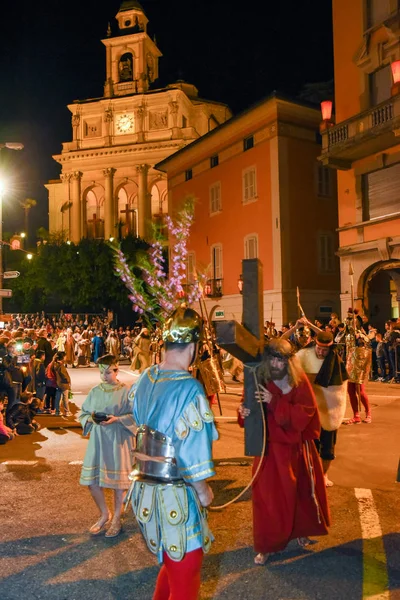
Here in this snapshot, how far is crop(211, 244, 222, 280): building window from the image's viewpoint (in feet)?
104

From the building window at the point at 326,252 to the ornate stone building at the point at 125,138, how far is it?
23.9 metres

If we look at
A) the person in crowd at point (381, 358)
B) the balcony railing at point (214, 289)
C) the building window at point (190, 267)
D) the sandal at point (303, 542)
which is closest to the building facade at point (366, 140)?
the person in crowd at point (381, 358)

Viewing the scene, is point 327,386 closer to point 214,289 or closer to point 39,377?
point 39,377

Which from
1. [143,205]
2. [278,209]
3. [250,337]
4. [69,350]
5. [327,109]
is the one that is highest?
[143,205]

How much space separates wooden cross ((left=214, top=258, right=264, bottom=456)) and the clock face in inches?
1973

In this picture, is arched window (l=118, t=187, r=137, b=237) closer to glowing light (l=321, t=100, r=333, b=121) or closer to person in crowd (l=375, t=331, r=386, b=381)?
glowing light (l=321, t=100, r=333, b=121)

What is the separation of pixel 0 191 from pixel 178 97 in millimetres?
33564

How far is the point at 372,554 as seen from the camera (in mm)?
4789

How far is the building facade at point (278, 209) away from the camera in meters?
26.9

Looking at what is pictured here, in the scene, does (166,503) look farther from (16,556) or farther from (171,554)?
(16,556)

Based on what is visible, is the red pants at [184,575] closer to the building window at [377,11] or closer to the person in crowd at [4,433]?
the person in crowd at [4,433]

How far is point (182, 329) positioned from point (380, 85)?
19.8 m

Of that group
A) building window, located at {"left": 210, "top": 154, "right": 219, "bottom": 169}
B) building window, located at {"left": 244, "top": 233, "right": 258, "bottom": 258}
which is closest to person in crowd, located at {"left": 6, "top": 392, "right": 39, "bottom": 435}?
building window, located at {"left": 244, "top": 233, "right": 258, "bottom": 258}

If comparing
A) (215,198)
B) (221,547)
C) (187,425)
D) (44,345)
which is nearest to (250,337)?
(187,425)
